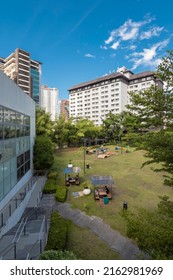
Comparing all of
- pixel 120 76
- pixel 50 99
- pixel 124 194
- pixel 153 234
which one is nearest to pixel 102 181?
pixel 124 194

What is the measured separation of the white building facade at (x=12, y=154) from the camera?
10719 millimetres

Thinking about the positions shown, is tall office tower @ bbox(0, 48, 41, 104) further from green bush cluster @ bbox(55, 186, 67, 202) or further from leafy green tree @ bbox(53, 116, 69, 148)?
green bush cluster @ bbox(55, 186, 67, 202)

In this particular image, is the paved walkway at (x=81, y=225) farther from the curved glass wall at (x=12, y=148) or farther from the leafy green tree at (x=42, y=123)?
the leafy green tree at (x=42, y=123)

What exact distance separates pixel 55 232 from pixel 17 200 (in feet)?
17.3

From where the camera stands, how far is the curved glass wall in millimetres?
11117

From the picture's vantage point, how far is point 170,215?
6.52m

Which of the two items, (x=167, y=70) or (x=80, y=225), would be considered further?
(x=80, y=225)

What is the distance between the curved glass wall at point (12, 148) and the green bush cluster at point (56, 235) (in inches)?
166

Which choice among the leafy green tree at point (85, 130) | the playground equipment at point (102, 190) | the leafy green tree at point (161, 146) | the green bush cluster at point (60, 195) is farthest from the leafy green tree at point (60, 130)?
the leafy green tree at point (161, 146)

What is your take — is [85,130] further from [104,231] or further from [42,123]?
[104,231]

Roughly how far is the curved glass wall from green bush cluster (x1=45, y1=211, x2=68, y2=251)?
4.21 meters

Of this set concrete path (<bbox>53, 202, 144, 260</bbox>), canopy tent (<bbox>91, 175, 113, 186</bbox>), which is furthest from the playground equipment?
concrete path (<bbox>53, 202, 144, 260</bbox>)

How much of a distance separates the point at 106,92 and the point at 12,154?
199 feet

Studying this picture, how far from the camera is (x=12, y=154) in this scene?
1305 centimetres
